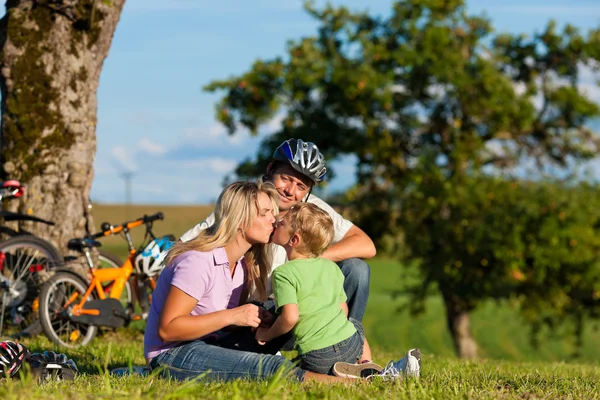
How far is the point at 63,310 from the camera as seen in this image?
9055 mm

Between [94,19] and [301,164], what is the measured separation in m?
4.80

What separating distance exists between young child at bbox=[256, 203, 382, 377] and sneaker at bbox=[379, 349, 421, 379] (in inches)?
4.5

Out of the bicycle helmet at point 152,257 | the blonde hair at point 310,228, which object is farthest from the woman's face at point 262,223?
the bicycle helmet at point 152,257

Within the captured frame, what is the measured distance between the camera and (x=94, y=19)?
1016 cm

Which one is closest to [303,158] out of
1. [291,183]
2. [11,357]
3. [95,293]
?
[291,183]

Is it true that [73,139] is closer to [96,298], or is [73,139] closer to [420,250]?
[96,298]

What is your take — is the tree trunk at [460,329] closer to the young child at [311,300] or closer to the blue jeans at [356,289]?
the blue jeans at [356,289]

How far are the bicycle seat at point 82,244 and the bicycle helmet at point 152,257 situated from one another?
1.65 ft

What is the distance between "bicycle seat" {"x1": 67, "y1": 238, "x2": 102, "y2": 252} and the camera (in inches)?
376

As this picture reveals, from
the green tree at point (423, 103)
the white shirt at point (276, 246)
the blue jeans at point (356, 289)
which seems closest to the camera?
the white shirt at point (276, 246)

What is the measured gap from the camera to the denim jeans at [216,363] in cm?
523

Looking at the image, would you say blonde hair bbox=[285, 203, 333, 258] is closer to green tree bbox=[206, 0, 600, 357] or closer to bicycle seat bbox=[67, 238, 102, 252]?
bicycle seat bbox=[67, 238, 102, 252]

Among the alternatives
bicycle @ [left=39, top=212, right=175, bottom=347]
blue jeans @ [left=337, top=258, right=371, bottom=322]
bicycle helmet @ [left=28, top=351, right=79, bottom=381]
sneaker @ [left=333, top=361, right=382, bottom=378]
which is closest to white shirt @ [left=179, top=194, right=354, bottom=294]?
blue jeans @ [left=337, top=258, right=371, bottom=322]

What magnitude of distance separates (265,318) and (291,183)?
1549 millimetres
